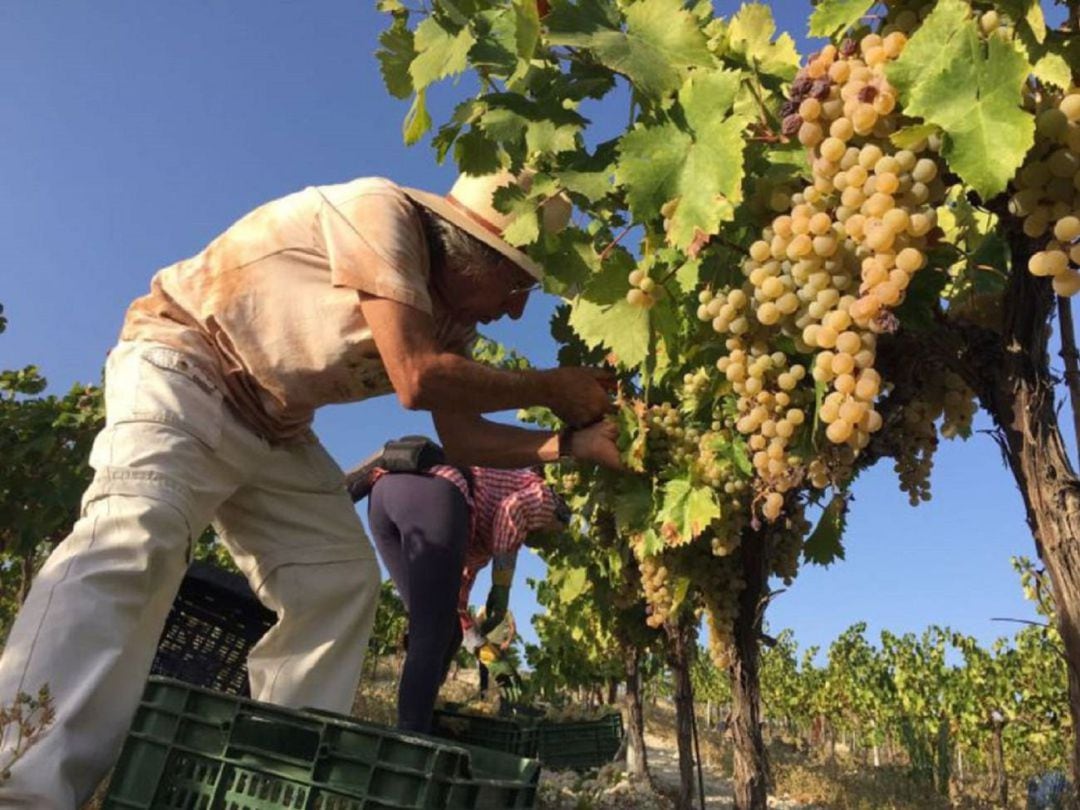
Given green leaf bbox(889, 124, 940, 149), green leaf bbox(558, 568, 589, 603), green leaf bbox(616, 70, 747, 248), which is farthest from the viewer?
green leaf bbox(558, 568, 589, 603)

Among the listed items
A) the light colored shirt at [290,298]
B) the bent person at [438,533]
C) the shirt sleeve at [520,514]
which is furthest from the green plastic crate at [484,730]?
the light colored shirt at [290,298]

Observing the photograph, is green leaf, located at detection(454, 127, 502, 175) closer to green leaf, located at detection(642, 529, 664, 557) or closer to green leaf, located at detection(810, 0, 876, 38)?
green leaf, located at detection(810, 0, 876, 38)

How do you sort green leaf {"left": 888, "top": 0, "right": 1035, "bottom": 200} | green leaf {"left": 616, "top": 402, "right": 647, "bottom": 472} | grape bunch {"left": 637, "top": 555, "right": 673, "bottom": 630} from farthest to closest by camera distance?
grape bunch {"left": 637, "top": 555, "right": 673, "bottom": 630}, green leaf {"left": 616, "top": 402, "right": 647, "bottom": 472}, green leaf {"left": 888, "top": 0, "right": 1035, "bottom": 200}

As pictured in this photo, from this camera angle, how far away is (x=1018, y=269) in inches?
75.7

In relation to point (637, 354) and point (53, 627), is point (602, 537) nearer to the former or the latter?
point (637, 354)

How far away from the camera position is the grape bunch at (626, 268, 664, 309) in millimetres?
2525

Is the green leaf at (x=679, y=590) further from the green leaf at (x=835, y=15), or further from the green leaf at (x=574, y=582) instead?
the green leaf at (x=574, y=582)

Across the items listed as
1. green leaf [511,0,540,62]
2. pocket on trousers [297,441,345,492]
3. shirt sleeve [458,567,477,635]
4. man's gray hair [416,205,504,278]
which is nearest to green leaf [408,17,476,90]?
green leaf [511,0,540,62]

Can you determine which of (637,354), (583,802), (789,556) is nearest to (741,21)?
(637,354)

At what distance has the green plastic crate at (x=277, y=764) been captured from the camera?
181 cm

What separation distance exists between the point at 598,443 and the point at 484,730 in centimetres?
299

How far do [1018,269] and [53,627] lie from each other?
2264 millimetres

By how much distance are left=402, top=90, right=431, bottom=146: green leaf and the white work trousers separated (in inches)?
43.2

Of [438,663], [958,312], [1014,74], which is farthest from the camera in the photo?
[438,663]
